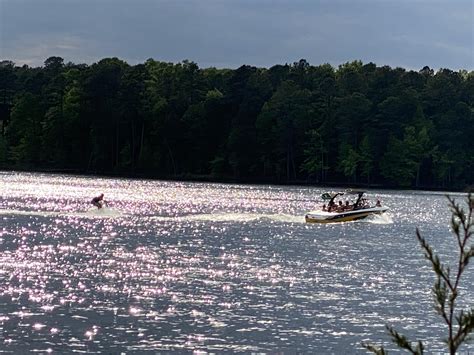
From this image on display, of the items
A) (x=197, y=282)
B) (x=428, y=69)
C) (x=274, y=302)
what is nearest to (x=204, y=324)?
(x=274, y=302)

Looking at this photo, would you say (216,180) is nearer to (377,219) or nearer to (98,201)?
(377,219)

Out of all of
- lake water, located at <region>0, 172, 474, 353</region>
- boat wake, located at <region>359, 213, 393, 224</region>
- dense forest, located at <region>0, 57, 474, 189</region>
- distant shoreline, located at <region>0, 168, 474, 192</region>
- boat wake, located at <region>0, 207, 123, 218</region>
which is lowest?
lake water, located at <region>0, 172, 474, 353</region>

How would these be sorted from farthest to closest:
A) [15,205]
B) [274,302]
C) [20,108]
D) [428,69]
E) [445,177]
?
1. [428,69]
2. [20,108]
3. [445,177]
4. [15,205]
5. [274,302]

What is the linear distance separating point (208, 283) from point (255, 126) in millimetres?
109074

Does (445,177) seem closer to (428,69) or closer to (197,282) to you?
(428,69)

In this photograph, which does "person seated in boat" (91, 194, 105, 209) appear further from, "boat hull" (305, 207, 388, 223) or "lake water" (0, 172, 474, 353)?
"boat hull" (305, 207, 388, 223)

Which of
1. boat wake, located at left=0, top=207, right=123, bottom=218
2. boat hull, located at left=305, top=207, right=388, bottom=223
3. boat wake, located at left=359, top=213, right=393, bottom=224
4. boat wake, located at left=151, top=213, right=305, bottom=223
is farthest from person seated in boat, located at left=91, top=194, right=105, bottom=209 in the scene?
boat wake, located at left=359, top=213, right=393, bottom=224

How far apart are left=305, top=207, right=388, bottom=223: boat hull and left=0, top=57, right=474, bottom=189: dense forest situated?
66.9m

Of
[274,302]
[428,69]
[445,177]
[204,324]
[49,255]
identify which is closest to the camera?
[204,324]

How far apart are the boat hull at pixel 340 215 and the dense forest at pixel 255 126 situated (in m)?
66.9

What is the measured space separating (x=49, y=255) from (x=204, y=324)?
18177mm

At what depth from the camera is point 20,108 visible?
536 ft

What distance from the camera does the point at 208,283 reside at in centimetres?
3597

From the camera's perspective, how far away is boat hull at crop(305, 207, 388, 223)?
69750 millimetres
